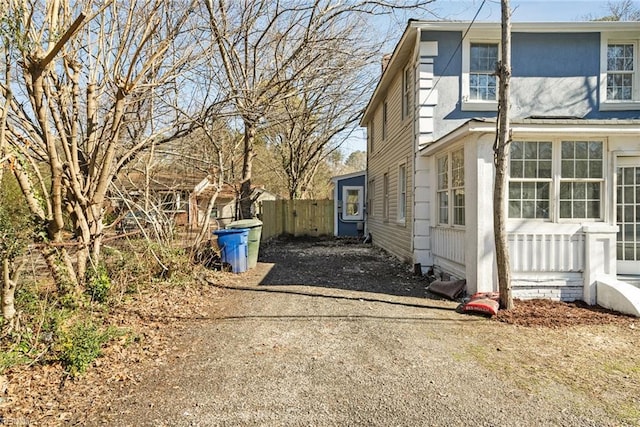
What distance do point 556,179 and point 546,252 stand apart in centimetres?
117

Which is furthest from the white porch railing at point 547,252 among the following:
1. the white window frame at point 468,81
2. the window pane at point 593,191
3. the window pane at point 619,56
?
the window pane at point 619,56

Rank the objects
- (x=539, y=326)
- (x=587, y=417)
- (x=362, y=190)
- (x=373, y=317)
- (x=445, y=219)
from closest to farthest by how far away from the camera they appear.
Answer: (x=587, y=417) → (x=539, y=326) → (x=373, y=317) → (x=445, y=219) → (x=362, y=190)

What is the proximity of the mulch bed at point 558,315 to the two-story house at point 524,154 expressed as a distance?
288 millimetres

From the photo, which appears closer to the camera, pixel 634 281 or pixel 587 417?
pixel 587 417

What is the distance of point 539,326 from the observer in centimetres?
523

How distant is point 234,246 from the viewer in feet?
29.3

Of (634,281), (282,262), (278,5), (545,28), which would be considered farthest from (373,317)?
(278,5)

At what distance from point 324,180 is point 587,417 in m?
29.9

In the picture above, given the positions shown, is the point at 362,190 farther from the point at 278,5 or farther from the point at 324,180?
the point at 324,180

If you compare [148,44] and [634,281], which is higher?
[148,44]

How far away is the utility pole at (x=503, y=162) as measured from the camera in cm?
538

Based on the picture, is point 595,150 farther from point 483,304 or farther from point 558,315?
point 483,304

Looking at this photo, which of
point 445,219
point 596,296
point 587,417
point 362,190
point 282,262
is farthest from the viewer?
point 362,190

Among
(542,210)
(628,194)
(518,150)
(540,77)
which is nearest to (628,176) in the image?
(628,194)
